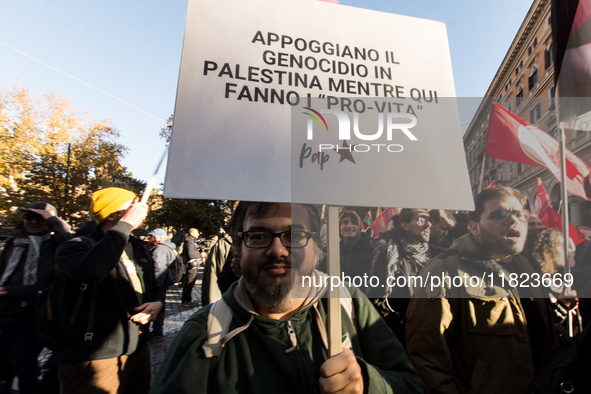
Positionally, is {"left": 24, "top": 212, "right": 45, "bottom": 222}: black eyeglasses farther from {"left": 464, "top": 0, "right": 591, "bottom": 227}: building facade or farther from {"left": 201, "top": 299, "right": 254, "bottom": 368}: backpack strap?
{"left": 464, "top": 0, "right": 591, "bottom": 227}: building facade

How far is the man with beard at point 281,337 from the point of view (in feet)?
3.97

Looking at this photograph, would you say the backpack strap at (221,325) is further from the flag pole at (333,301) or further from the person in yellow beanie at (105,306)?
the person in yellow beanie at (105,306)

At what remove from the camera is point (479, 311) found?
1911 mm

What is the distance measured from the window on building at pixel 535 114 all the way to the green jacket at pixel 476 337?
0.68m

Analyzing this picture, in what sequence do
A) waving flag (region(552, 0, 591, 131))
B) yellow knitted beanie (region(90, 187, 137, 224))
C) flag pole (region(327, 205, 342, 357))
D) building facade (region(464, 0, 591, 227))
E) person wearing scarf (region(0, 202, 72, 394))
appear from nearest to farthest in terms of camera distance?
flag pole (region(327, 205, 342, 357))
building facade (region(464, 0, 591, 227))
waving flag (region(552, 0, 591, 131))
yellow knitted beanie (region(90, 187, 137, 224))
person wearing scarf (region(0, 202, 72, 394))

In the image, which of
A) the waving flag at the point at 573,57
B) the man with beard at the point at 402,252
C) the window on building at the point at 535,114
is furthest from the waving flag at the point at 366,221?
the waving flag at the point at 573,57

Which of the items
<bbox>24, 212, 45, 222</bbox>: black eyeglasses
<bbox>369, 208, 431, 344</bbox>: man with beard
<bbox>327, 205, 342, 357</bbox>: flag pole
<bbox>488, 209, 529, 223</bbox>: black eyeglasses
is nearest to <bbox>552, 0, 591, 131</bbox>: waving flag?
<bbox>488, 209, 529, 223</bbox>: black eyeglasses

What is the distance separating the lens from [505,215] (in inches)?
62.4

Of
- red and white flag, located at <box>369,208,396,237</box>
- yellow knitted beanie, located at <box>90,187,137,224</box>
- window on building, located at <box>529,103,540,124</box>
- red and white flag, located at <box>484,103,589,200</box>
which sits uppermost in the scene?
window on building, located at <box>529,103,540,124</box>

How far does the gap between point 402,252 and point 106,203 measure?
75.0 inches

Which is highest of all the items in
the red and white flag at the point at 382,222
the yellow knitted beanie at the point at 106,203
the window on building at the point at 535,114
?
the window on building at the point at 535,114

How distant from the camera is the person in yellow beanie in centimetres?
211

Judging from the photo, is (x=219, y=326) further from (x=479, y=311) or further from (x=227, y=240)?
(x=227, y=240)

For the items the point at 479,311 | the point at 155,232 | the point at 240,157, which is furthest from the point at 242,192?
the point at 155,232
